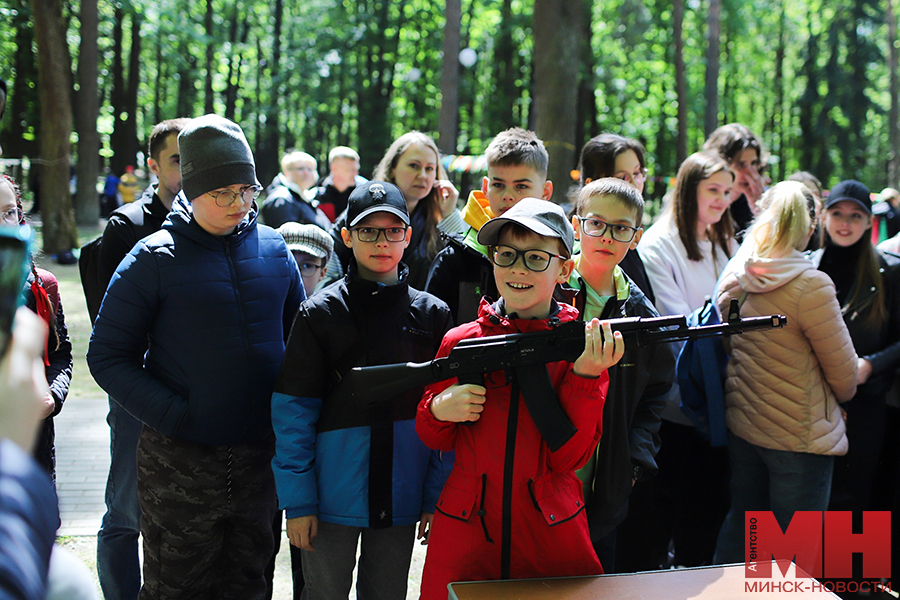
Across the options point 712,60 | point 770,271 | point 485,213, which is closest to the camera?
point 770,271

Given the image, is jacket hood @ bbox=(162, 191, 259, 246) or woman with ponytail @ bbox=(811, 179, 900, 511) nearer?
jacket hood @ bbox=(162, 191, 259, 246)

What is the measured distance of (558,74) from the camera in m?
10.4

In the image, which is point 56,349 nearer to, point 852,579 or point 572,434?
point 572,434

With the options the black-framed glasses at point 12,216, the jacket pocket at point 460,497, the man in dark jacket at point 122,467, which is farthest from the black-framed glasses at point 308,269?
the jacket pocket at point 460,497

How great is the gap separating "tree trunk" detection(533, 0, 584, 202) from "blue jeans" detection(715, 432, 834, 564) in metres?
6.96

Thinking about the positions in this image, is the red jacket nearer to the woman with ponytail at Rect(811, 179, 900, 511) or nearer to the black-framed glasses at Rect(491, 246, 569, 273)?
the black-framed glasses at Rect(491, 246, 569, 273)

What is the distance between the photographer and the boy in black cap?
277 centimetres

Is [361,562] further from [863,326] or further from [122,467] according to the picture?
[863,326]

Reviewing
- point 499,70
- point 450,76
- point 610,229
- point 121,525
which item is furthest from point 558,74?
point 499,70

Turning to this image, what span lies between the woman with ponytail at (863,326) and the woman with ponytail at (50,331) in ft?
13.6

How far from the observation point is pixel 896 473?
13.9 ft

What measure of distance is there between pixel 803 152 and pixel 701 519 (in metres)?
31.3

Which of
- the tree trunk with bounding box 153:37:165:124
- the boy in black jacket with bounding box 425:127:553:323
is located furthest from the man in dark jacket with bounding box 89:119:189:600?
the tree trunk with bounding box 153:37:165:124

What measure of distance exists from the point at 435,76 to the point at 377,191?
34871 mm
